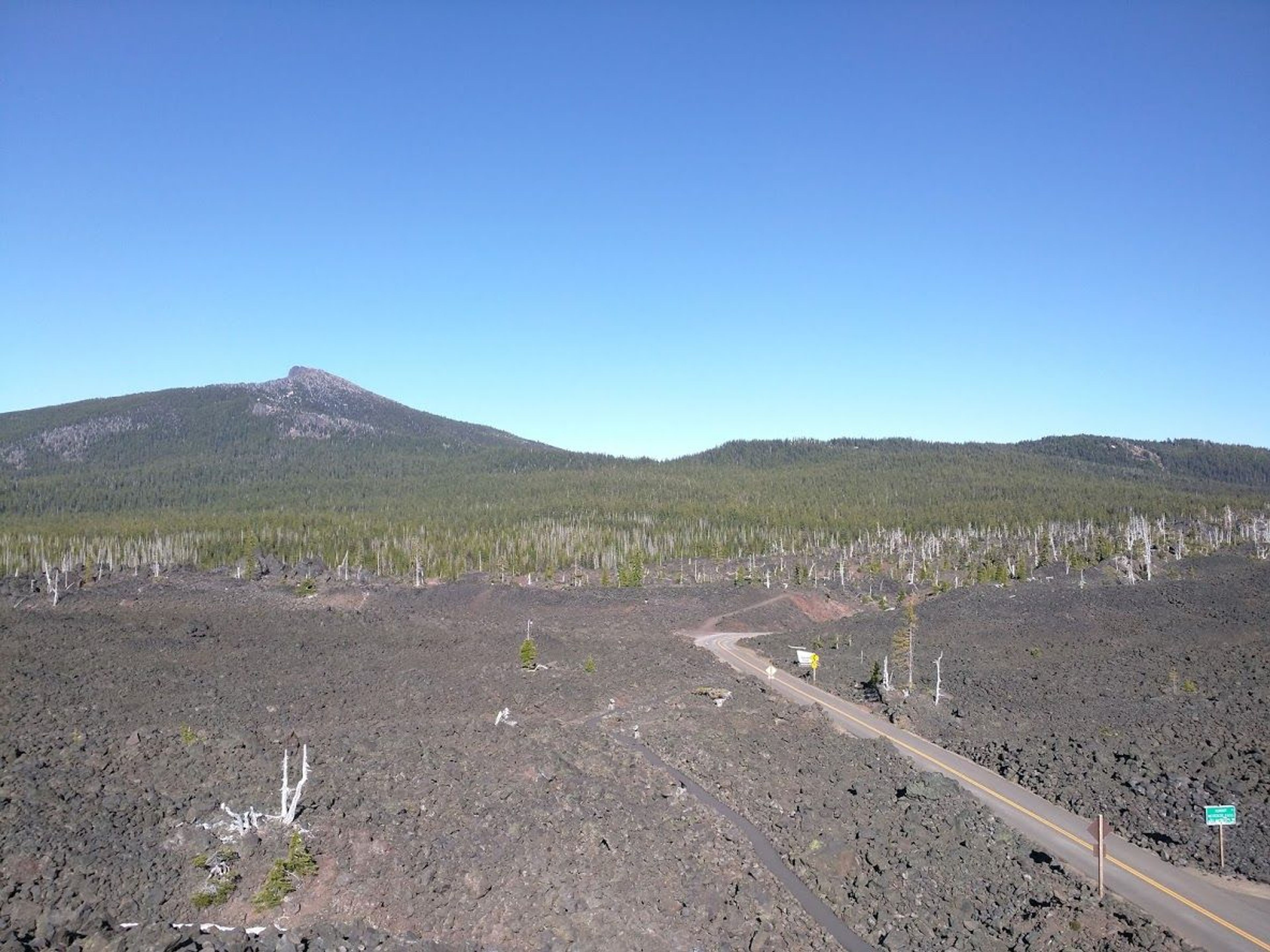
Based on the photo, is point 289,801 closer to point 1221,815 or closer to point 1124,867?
point 1124,867

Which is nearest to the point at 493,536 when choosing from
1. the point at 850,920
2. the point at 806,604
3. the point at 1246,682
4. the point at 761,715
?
the point at 806,604

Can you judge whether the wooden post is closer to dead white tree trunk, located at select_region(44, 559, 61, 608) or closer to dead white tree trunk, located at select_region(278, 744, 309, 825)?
dead white tree trunk, located at select_region(278, 744, 309, 825)

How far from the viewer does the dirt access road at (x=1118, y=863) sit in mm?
22609

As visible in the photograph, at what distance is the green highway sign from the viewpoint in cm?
2464

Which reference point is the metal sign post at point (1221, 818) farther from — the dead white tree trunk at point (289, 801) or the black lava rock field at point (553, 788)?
the dead white tree trunk at point (289, 801)

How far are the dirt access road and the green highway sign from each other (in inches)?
82.8

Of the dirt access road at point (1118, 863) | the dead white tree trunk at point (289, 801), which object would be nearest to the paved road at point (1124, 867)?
the dirt access road at point (1118, 863)

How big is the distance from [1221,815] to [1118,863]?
3.59 metres

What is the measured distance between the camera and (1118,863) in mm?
26812

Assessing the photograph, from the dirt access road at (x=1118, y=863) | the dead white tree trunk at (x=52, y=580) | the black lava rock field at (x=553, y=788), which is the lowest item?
the dirt access road at (x=1118, y=863)

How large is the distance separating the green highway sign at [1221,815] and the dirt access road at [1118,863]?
2.10 meters

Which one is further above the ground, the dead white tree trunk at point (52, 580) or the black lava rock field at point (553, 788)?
the dead white tree trunk at point (52, 580)

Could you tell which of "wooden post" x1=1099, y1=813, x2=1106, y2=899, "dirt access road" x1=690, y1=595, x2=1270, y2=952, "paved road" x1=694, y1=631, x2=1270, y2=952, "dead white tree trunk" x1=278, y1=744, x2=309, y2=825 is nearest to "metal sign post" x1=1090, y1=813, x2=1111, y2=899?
"wooden post" x1=1099, y1=813, x2=1106, y2=899

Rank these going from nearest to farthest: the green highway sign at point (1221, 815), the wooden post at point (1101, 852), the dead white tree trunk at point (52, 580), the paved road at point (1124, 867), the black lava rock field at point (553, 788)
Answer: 1. the black lava rock field at point (553, 788)
2. the paved road at point (1124, 867)
3. the wooden post at point (1101, 852)
4. the green highway sign at point (1221, 815)
5. the dead white tree trunk at point (52, 580)
